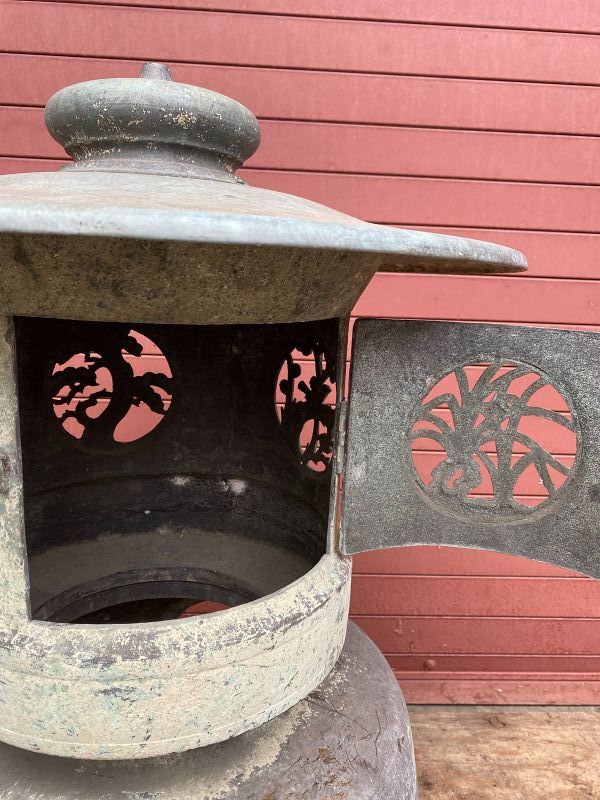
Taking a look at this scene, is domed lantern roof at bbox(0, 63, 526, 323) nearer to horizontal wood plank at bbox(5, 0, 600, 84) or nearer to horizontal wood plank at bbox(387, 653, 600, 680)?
horizontal wood plank at bbox(5, 0, 600, 84)

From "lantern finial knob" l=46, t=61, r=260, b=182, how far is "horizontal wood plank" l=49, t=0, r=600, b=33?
0.97 m

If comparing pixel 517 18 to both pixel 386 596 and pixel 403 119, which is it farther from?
pixel 386 596

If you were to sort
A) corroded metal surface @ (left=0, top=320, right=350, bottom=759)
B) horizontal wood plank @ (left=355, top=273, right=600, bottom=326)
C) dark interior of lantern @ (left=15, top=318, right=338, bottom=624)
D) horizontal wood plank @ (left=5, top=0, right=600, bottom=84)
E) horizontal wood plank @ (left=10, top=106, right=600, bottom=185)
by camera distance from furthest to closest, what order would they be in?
horizontal wood plank @ (left=355, top=273, right=600, bottom=326), horizontal wood plank @ (left=10, top=106, right=600, bottom=185), horizontal wood plank @ (left=5, top=0, right=600, bottom=84), dark interior of lantern @ (left=15, top=318, right=338, bottom=624), corroded metal surface @ (left=0, top=320, right=350, bottom=759)

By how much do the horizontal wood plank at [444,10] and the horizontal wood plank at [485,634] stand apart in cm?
208

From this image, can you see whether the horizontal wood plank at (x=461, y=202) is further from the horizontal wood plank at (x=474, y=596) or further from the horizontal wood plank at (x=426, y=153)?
the horizontal wood plank at (x=474, y=596)

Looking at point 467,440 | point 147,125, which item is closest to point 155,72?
point 147,125

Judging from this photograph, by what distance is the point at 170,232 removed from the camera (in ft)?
1.98

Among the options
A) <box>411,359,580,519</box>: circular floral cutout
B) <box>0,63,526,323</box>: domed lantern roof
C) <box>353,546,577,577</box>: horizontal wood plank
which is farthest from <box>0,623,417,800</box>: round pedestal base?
<box>353,546,577,577</box>: horizontal wood plank

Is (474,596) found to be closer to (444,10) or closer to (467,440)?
(467,440)

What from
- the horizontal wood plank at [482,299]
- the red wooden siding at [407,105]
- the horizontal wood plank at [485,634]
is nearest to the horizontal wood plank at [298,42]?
the red wooden siding at [407,105]

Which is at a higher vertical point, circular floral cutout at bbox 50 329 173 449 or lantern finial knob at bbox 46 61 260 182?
lantern finial knob at bbox 46 61 260 182

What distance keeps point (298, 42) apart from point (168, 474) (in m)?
1.41

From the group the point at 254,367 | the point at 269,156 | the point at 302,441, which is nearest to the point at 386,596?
the point at 302,441

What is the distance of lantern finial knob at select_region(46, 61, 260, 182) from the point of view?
978mm
